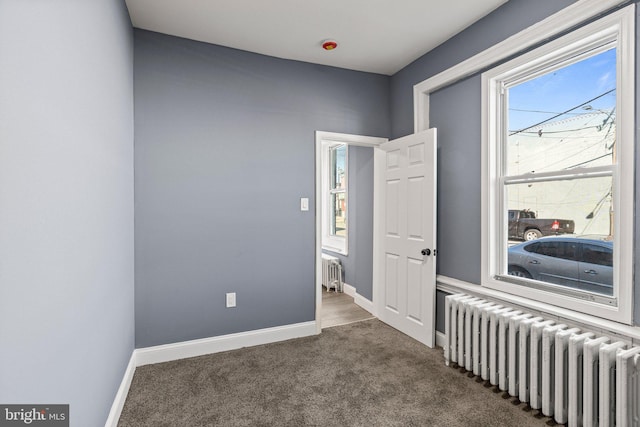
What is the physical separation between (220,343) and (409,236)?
207 centimetres

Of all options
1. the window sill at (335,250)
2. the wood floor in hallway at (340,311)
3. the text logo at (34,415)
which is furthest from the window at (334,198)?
the text logo at (34,415)

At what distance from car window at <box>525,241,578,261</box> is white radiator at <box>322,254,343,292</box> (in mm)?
2981

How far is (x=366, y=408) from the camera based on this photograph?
2.13 metres

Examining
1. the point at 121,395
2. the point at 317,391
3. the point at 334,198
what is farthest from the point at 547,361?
the point at 334,198

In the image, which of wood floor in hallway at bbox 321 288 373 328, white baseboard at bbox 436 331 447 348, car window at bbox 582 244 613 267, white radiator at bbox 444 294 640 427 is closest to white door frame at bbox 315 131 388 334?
wood floor in hallway at bbox 321 288 373 328

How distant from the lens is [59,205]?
1.12 m

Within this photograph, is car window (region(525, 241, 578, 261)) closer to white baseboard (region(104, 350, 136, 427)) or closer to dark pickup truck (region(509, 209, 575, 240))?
dark pickup truck (region(509, 209, 575, 240))

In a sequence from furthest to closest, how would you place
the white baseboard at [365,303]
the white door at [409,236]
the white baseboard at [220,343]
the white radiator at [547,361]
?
the white baseboard at [365,303], the white door at [409,236], the white baseboard at [220,343], the white radiator at [547,361]

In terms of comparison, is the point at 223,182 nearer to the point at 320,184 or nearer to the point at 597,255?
the point at 320,184

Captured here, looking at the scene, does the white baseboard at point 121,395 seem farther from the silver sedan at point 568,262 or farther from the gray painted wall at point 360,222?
the silver sedan at point 568,262

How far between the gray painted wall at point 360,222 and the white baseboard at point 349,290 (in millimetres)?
58

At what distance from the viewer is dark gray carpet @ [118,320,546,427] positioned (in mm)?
2025

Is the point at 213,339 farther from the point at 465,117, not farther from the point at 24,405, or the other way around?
the point at 465,117

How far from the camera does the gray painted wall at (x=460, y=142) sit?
2.58m
